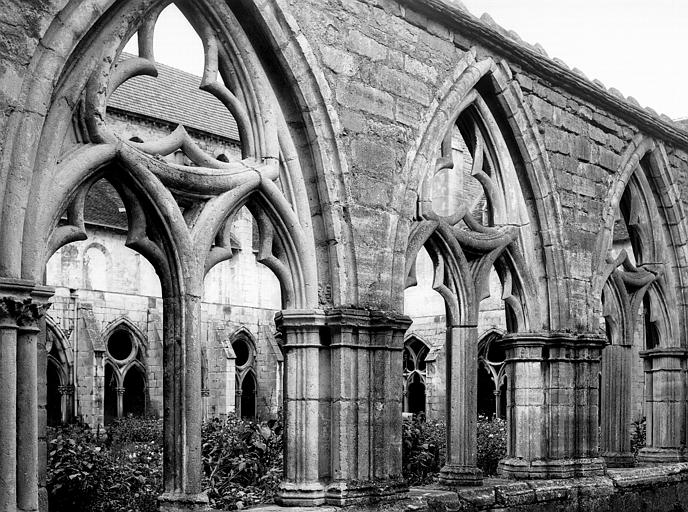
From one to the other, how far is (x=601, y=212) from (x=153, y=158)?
4667mm

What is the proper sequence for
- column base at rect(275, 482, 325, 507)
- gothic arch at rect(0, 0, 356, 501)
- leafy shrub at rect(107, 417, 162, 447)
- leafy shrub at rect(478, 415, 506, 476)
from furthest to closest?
1. leafy shrub at rect(107, 417, 162, 447)
2. leafy shrub at rect(478, 415, 506, 476)
3. column base at rect(275, 482, 325, 507)
4. gothic arch at rect(0, 0, 356, 501)

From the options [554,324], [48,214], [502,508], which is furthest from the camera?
[554,324]

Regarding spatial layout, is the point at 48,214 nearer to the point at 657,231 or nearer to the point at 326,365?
the point at 326,365

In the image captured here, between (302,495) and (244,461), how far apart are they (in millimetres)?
3542

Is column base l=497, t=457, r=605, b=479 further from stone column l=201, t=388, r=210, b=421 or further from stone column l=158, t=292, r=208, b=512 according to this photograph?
stone column l=201, t=388, r=210, b=421

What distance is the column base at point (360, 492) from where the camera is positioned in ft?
19.6

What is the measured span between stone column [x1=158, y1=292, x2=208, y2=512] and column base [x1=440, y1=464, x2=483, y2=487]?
2.43m

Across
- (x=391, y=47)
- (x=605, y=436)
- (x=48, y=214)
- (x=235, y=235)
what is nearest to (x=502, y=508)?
(x=605, y=436)

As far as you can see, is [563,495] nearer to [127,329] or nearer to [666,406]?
[666,406]

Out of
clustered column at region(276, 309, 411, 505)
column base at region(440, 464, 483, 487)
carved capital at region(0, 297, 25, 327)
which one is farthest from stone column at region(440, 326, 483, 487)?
carved capital at region(0, 297, 25, 327)

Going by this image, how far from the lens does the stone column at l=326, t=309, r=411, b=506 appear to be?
6.06m

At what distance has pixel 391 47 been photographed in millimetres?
6691

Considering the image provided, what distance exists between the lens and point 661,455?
980 cm

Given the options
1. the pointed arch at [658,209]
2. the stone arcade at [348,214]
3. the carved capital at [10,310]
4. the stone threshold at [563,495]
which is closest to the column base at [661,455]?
the stone threshold at [563,495]
